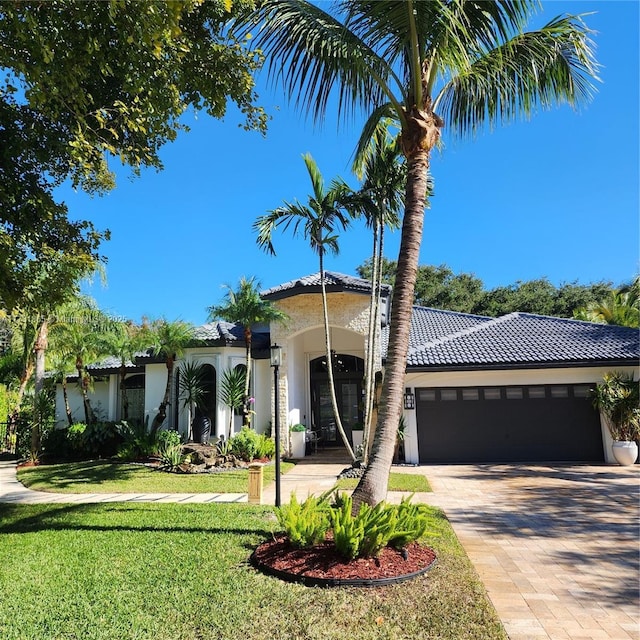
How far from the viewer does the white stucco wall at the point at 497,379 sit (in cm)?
1485

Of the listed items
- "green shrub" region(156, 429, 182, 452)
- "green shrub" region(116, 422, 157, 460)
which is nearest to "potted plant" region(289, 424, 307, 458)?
"green shrub" region(156, 429, 182, 452)

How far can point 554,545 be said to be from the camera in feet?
21.8

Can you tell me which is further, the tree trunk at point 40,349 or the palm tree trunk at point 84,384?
the palm tree trunk at point 84,384

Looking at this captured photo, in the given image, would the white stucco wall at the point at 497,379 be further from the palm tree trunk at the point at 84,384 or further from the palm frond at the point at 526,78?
the palm tree trunk at the point at 84,384

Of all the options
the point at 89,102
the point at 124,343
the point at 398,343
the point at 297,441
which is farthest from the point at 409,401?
the point at 89,102

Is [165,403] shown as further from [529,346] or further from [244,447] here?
[529,346]

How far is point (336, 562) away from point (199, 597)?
159 centimetres

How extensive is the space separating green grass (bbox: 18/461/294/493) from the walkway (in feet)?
1.67

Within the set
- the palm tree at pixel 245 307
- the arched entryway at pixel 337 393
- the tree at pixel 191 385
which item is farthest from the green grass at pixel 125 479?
the arched entryway at pixel 337 393

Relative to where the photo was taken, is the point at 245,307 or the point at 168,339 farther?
the point at 168,339

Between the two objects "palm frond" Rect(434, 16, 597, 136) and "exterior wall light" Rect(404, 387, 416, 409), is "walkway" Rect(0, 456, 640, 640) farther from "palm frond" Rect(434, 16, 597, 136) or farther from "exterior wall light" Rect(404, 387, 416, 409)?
"palm frond" Rect(434, 16, 597, 136)

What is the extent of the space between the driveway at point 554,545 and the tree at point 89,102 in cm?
691

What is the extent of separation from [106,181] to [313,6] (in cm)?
395

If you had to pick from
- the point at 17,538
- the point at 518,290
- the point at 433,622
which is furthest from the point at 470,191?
the point at 518,290
